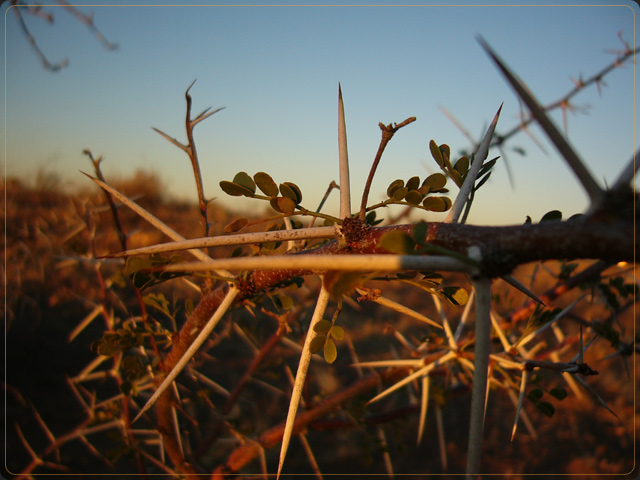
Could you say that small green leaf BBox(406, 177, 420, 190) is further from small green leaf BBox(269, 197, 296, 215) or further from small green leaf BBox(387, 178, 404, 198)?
small green leaf BBox(269, 197, 296, 215)

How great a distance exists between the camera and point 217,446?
303 cm

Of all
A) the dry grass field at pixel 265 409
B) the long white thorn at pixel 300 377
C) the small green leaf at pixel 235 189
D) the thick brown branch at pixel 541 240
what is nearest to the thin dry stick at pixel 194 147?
the small green leaf at pixel 235 189

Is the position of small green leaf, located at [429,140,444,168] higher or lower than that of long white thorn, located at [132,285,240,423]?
higher

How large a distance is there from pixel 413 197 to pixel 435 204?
0.04 m

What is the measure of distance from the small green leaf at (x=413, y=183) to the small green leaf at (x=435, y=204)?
0.04m

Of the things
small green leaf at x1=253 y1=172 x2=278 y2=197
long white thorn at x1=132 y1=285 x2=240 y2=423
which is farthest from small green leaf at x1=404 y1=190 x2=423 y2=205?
long white thorn at x1=132 y1=285 x2=240 y2=423

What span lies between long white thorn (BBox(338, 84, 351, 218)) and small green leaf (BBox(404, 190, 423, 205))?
0.10m

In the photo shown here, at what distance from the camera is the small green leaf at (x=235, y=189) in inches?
26.6

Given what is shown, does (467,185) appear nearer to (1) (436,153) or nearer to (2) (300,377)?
(1) (436,153)

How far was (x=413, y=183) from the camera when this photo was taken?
709mm

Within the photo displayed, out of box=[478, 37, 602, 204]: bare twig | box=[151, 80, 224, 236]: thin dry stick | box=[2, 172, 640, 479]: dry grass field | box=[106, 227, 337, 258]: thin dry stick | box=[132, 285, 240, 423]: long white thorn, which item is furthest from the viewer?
box=[2, 172, 640, 479]: dry grass field

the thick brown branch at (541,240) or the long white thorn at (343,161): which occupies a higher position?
the long white thorn at (343,161)

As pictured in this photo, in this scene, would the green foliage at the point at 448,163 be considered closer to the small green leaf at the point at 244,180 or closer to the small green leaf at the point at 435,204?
the small green leaf at the point at 435,204

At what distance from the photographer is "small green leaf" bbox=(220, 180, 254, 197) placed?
68cm
